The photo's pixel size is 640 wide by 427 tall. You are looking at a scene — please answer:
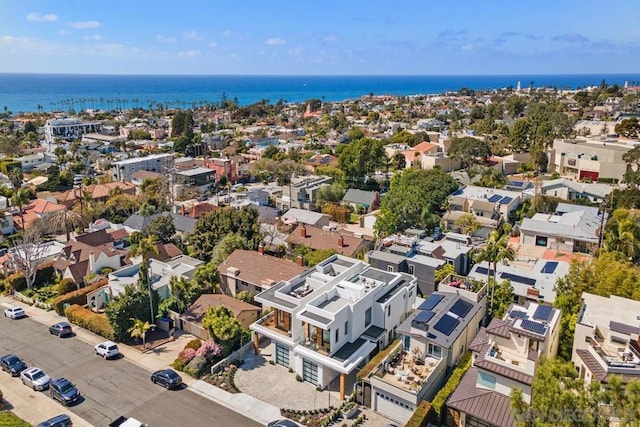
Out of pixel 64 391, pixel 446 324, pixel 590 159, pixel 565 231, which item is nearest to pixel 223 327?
pixel 64 391

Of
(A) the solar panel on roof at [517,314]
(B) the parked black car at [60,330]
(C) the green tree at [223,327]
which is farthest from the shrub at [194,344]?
(A) the solar panel on roof at [517,314]

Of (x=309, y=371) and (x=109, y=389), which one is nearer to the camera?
(x=109, y=389)

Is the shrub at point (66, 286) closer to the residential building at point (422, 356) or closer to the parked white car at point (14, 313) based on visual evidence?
the parked white car at point (14, 313)

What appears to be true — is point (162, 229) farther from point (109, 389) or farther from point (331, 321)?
point (331, 321)

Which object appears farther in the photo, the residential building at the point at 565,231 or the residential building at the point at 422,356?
the residential building at the point at 565,231

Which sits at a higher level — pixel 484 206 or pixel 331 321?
pixel 484 206

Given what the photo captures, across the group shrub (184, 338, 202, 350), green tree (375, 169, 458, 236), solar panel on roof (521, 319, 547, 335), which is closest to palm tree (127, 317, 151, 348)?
shrub (184, 338, 202, 350)
